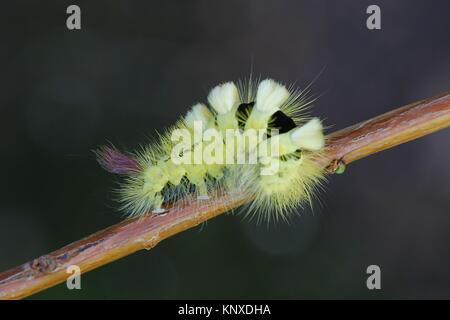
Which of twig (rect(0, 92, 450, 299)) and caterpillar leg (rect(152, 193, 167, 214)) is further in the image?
caterpillar leg (rect(152, 193, 167, 214))

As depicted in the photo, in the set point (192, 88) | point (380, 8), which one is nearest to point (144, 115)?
point (192, 88)

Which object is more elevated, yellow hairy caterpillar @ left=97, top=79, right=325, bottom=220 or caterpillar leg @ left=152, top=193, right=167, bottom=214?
yellow hairy caterpillar @ left=97, top=79, right=325, bottom=220

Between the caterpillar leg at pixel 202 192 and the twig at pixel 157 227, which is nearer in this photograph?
the twig at pixel 157 227

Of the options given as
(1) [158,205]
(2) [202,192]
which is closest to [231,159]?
(2) [202,192]

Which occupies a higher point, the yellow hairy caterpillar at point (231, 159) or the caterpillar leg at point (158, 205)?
the yellow hairy caterpillar at point (231, 159)

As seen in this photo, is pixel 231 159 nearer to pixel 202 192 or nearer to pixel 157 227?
pixel 202 192

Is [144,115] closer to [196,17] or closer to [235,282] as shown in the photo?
[196,17]
